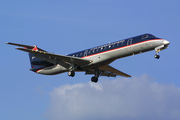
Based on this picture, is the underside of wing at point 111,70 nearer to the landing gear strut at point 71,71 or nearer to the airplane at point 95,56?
the airplane at point 95,56

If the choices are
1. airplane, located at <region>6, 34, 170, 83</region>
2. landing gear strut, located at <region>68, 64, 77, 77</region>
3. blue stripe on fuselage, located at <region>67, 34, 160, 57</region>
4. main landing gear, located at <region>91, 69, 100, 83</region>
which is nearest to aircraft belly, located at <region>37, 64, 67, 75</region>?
airplane, located at <region>6, 34, 170, 83</region>

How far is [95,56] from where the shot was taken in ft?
138

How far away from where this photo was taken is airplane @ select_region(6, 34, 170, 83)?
131 ft

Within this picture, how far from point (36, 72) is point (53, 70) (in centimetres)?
388

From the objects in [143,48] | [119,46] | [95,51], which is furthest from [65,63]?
[143,48]

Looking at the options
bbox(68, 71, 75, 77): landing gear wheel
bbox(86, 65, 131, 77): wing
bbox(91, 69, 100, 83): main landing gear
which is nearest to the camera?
bbox(68, 71, 75, 77): landing gear wheel

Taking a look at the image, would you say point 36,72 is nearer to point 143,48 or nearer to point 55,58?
point 55,58

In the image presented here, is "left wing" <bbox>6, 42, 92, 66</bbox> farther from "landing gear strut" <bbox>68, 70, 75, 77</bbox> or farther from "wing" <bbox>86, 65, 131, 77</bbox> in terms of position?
"wing" <bbox>86, 65, 131, 77</bbox>

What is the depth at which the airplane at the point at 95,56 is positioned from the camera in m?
40.0

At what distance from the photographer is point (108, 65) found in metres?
45.8

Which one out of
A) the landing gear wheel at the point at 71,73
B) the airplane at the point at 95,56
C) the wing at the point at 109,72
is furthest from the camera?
the wing at the point at 109,72

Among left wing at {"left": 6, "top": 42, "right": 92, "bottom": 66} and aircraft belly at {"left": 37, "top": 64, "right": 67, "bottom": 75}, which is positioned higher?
left wing at {"left": 6, "top": 42, "right": 92, "bottom": 66}

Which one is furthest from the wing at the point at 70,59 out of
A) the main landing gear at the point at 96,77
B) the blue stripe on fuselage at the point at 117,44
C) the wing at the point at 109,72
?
the main landing gear at the point at 96,77

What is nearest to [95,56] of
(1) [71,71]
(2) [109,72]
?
(1) [71,71]
